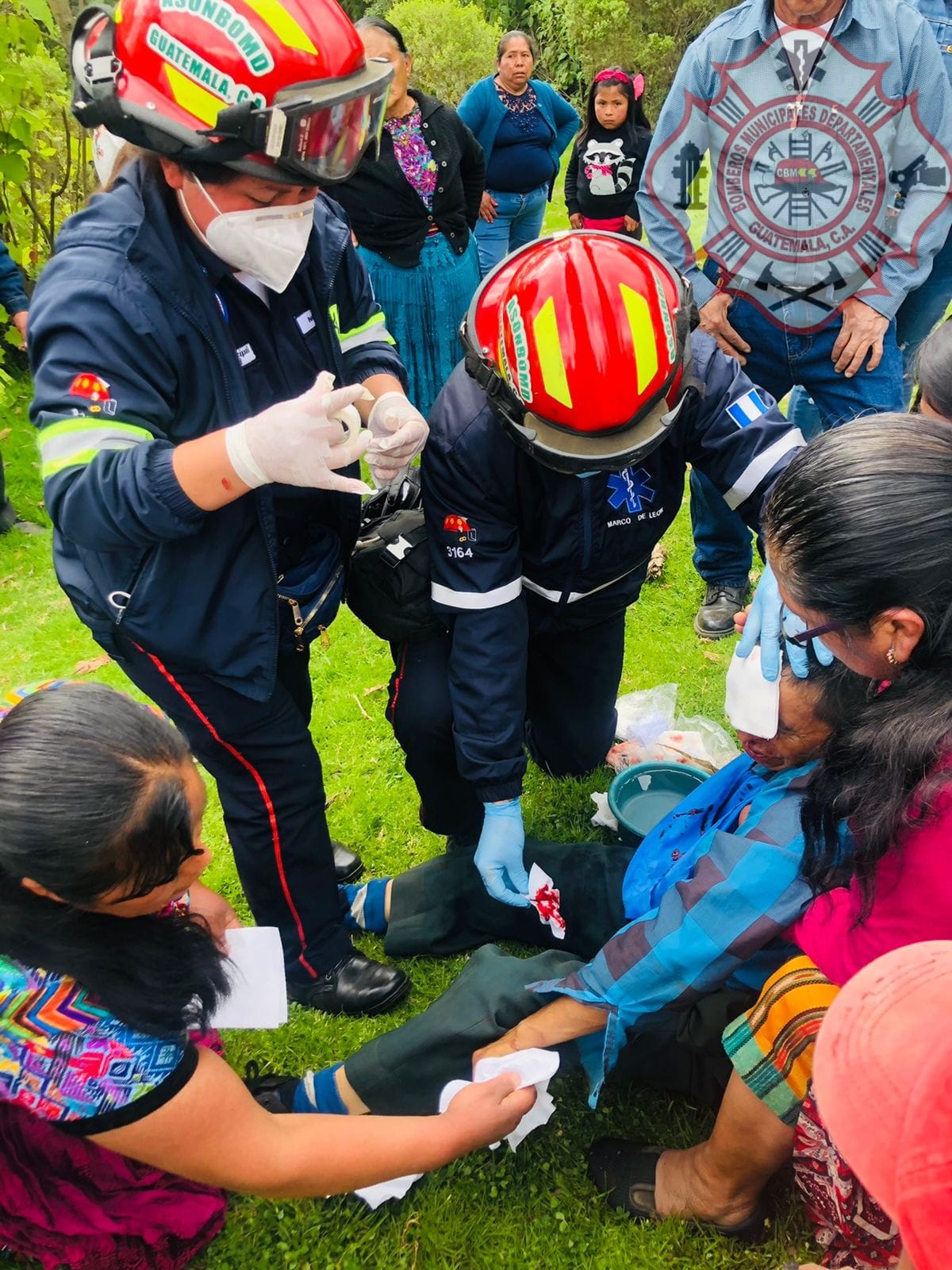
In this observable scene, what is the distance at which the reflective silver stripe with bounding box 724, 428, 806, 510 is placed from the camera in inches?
81.6

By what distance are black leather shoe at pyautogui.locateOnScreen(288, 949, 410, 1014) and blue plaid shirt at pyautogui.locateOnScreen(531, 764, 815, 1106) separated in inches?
28.3

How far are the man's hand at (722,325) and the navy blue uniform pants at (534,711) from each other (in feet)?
4.19

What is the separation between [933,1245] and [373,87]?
1841mm

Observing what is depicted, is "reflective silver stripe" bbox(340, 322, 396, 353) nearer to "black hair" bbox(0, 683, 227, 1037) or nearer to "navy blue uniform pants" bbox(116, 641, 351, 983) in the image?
"navy blue uniform pants" bbox(116, 641, 351, 983)

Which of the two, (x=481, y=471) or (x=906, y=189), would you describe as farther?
(x=906, y=189)

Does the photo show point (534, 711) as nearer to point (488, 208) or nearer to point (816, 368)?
point (816, 368)

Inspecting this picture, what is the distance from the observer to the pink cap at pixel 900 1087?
2.38ft

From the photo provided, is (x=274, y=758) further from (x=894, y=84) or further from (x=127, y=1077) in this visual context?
(x=894, y=84)

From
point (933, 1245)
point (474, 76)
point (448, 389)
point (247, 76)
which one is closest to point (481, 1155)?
point (933, 1245)

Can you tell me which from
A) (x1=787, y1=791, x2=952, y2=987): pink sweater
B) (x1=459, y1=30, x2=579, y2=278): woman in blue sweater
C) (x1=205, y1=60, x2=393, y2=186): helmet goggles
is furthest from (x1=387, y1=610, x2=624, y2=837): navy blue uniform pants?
(x1=459, y1=30, x2=579, y2=278): woman in blue sweater

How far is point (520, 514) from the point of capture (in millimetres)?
2203

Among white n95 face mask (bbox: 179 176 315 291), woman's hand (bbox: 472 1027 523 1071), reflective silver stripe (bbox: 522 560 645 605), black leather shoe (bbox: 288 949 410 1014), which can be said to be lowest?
black leather shoe (bbox: 288 949 410 1014)

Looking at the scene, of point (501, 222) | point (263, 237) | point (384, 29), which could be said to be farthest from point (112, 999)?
point (501, 222)

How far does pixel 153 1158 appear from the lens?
4.66 ft
